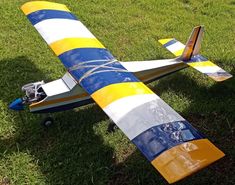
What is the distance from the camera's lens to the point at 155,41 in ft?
39.0

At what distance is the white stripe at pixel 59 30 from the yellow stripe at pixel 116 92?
2.18 metres

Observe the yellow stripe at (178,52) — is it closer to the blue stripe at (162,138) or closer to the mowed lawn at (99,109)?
the mowed lawn at (99,109)

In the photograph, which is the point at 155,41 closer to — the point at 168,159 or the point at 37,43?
the point at 37,43

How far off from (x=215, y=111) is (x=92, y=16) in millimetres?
5873

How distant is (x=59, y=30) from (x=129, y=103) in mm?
3117

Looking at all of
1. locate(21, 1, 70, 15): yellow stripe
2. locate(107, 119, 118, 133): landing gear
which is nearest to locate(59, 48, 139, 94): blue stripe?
locate(107, 119, 118, 133): landing gear

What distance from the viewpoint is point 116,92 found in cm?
665

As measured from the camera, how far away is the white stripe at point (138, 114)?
19.1 feet

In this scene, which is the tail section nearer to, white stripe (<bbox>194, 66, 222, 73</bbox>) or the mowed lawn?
white stripe (<bbox>194, 66, 222, 73</bbox>)

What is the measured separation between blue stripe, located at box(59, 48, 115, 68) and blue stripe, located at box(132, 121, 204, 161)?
8.35 feet

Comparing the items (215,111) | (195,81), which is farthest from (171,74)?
(215,111)

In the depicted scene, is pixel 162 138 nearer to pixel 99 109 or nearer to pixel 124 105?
pixel 124 105

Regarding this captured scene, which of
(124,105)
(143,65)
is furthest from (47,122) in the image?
(124,105)

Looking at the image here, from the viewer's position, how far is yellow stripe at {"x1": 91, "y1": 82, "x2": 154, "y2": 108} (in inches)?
258
